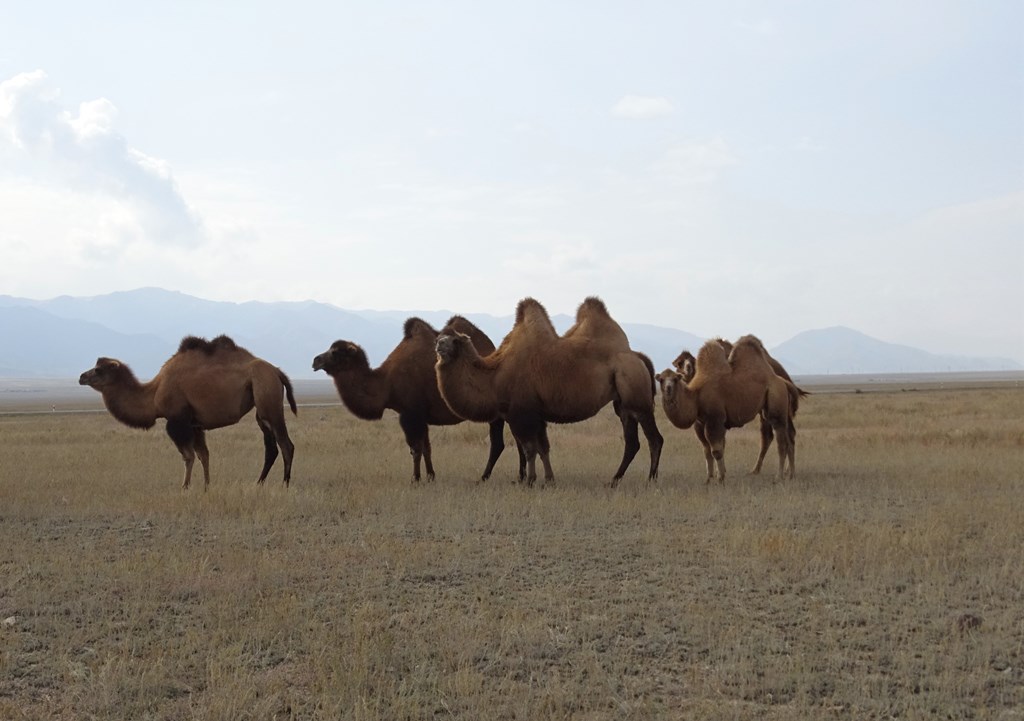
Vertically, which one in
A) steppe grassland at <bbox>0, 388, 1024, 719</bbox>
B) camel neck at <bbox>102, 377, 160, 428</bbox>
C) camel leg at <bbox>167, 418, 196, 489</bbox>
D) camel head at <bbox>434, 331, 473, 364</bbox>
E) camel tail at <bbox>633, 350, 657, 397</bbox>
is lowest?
steppe grassland at <bbox>0, 388, 1024, 719</bbox>

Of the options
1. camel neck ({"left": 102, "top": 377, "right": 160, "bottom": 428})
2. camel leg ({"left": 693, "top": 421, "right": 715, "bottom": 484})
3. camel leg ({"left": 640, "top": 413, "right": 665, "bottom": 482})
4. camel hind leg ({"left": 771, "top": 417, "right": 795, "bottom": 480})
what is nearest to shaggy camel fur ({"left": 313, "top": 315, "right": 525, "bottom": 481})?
camel leg ({"left": 640, "top": 413, "right": 665, "bottom": 482})

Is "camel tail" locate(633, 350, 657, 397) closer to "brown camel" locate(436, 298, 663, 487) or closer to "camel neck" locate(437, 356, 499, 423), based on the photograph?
"brown camel" locate(436, 298, 663, 487)

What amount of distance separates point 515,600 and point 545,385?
6.51m

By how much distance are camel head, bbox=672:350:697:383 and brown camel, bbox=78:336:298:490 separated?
657 centimetres

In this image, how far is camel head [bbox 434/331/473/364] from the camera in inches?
513

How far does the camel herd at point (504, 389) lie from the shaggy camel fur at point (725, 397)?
0.02m

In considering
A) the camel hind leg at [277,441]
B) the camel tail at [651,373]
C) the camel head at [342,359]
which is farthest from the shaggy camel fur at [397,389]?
the camel tail at [651,373]

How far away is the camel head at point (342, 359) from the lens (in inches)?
558

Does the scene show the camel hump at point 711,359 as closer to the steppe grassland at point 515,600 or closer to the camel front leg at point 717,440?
the camel front leg at point 717,440

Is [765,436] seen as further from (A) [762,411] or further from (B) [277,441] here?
(B) [277,441]

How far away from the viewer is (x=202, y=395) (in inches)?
512

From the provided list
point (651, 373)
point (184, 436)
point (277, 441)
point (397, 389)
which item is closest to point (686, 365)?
point (651, 373)

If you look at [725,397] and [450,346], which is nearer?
[450,346]

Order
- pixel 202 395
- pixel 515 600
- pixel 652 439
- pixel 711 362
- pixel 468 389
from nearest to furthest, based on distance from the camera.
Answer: pixel 515 600 → pixel 202 395 → pixel 468 389 → pixel 652 439 → pixel 711 362
